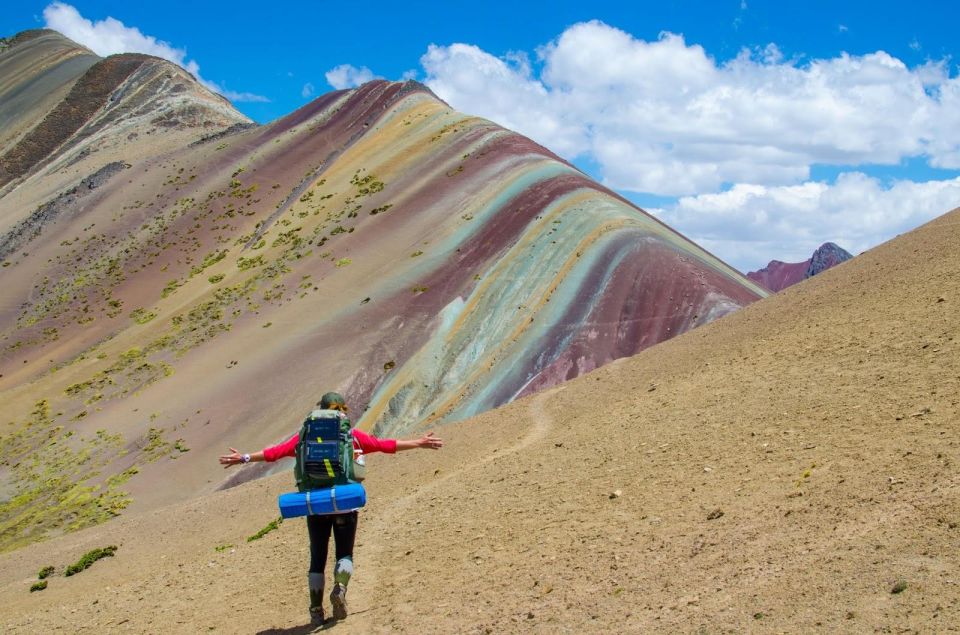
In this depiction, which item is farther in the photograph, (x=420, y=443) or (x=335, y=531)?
(x=420, y=443)

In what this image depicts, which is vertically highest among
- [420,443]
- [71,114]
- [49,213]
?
[71,114]

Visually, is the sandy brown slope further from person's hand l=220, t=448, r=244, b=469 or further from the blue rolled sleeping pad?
person's hand l=220, t=448, r=244, b=469

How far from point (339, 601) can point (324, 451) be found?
143 centimetres

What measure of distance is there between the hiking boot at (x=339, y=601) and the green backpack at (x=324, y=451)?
965 mm

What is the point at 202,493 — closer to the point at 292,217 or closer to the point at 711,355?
the point at 711,355

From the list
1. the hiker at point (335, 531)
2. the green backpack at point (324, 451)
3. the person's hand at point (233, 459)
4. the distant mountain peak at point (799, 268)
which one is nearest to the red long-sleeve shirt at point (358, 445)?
the hiker at point (335, 531)

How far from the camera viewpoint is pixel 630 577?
24.8 ft

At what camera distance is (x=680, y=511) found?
8766mm

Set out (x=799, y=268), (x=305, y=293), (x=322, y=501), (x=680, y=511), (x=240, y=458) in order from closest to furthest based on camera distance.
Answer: (x=322, y=501)
(x=240, y=458)
(x=680, y=511)
(x=305, y=293)
(x=799, y=268)

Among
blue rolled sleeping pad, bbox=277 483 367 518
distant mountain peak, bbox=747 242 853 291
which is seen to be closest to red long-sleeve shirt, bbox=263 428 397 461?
blue rolled sleeping pad, bbox=277 483 367 518

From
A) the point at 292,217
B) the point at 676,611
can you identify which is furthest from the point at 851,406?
the point at 292,217

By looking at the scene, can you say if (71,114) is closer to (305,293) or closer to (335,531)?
(305,293)

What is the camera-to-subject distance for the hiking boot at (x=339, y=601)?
800cm

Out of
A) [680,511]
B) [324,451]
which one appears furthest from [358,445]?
[680,511]
